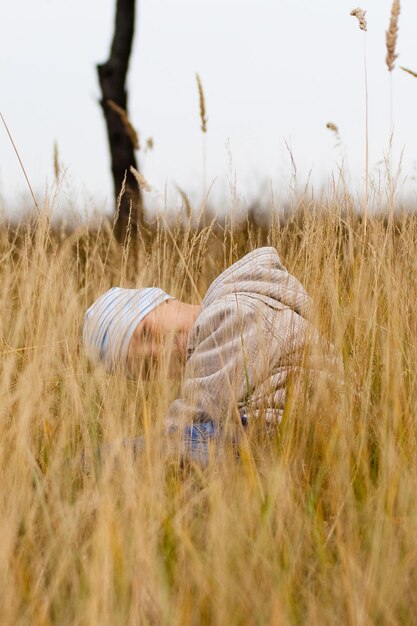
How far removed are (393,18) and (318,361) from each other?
96 centimetres

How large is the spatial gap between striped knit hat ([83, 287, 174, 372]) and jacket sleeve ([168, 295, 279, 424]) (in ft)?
0.72

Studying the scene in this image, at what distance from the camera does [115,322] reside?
258cm

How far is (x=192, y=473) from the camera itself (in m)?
2.02

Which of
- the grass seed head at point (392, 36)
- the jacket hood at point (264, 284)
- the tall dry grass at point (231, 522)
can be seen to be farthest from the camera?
the jacket hood at point (264, 284)

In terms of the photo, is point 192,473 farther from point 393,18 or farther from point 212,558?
point 393,18

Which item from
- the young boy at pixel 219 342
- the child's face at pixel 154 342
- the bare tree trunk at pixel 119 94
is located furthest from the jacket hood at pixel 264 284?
the bare tree trunk at pixel 119 94

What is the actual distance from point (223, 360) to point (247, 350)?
83 mm

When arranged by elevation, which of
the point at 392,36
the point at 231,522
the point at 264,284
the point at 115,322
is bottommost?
the point at 231,522

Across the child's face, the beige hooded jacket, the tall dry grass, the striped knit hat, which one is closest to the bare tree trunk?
the striped knit hat

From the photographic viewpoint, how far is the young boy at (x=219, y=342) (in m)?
2.18

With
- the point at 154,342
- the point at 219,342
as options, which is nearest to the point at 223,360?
the point at 219,342

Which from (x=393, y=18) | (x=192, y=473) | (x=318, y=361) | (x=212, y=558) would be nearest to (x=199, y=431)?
(x=192, y=473)

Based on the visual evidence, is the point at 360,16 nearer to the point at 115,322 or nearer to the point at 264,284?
the point at 264,284

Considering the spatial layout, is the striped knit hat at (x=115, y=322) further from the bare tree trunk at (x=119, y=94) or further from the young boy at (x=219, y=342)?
the bare tree trunk at (x=119, y=94)
